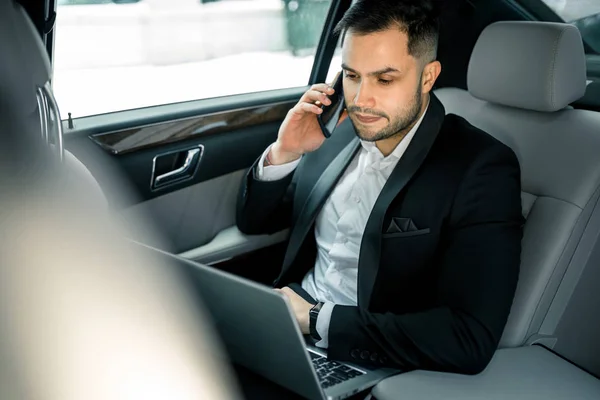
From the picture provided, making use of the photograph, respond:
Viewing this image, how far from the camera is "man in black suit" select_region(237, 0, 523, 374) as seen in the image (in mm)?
1410

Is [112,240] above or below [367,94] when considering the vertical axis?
below

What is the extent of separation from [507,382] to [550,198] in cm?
48

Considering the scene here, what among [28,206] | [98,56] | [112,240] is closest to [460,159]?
[112,240]

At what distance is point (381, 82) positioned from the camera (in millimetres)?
1585

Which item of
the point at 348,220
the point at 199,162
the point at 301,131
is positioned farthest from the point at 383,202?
the point at 199,162

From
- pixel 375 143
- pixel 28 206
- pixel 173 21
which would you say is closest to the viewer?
pixel 28 206

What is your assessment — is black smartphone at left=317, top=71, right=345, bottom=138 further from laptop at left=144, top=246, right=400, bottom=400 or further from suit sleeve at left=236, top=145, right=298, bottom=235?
laptop at left=144, top=246, right=400, bottom=400

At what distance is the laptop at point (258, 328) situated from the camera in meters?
0.97

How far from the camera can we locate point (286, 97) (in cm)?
244

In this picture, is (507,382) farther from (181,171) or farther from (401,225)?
(181,171)

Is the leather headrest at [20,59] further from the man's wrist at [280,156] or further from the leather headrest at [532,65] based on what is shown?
the leather headrest at [532,65]

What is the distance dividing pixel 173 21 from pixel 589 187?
151cm

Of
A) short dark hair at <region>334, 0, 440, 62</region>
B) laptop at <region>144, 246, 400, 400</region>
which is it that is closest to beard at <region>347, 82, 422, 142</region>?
short dark hair at <region>334, 0, 440, 62</region>

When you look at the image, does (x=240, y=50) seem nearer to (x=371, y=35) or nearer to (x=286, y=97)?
(x=286, y=97)
